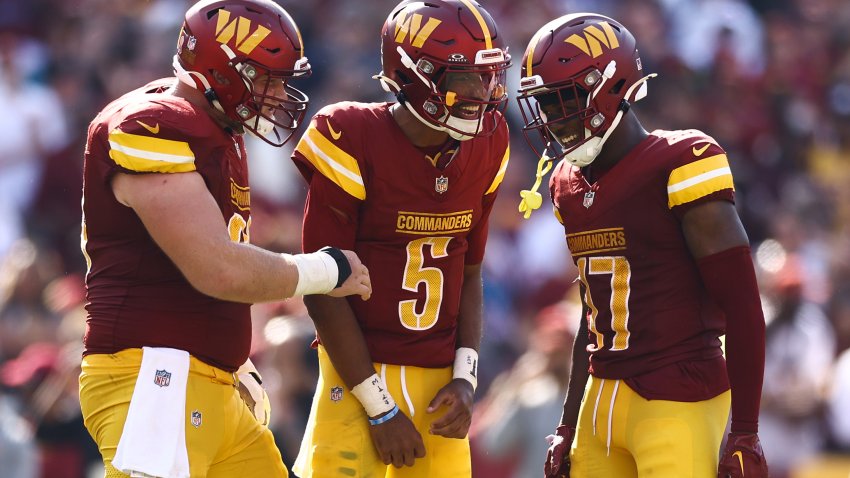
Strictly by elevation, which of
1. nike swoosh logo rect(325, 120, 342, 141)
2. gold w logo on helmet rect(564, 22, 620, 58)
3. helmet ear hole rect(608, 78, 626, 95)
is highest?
gold w logo on helmet rect(564, 22, 620, 58)

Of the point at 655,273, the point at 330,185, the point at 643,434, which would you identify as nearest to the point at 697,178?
the point at 655,273

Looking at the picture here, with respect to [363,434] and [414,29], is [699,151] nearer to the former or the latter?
[414,29]

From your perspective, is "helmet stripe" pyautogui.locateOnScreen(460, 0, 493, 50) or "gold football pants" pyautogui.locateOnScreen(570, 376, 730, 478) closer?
"gold football pants" pyautogui.locateOnScreen(570, 376, 730, 478)

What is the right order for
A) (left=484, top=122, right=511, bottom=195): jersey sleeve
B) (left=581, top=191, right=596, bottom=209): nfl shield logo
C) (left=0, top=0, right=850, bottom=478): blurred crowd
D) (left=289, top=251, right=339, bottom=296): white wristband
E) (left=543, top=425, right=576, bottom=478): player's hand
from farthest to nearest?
(left=0, top=0, right=850, bottom=478): blurred crowd
(left=484, top=122, right=511, bottom=195): jersey sleeve
(left=543, top=425, right=576, bottom=478): player's hand
(left=581, top=191, right=596, bottom=209): nfl shield logo
(left=289, top=251, right=339, bottom=296): white wristband

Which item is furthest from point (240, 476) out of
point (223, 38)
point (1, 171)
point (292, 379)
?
point (1, 171)

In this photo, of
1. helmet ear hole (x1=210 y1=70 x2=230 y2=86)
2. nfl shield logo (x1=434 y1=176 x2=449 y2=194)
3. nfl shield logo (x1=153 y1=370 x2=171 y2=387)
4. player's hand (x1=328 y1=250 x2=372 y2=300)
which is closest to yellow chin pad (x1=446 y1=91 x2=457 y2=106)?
nfl shield logo (x1=434 y1=176 x2=449 y2=194)

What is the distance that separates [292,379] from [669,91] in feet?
15.5

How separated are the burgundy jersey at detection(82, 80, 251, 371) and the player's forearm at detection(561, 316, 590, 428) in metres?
1.25

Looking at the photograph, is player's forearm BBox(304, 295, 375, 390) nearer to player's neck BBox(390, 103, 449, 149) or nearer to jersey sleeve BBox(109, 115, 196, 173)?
player's neck BBox(390, 103, 449, 149)

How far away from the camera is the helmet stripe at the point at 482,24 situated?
189 inches

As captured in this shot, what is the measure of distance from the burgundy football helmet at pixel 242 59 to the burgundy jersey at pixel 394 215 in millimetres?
200

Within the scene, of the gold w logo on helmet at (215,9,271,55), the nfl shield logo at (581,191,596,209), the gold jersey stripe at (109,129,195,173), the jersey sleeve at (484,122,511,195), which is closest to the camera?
the gold jersey stripe at (109,129,195,173)

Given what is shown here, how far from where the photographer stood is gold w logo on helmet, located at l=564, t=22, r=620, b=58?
15.5ft

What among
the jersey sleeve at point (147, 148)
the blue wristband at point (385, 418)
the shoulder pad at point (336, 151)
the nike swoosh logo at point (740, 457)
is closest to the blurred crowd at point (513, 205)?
the blue wristband at point (385, 418)
